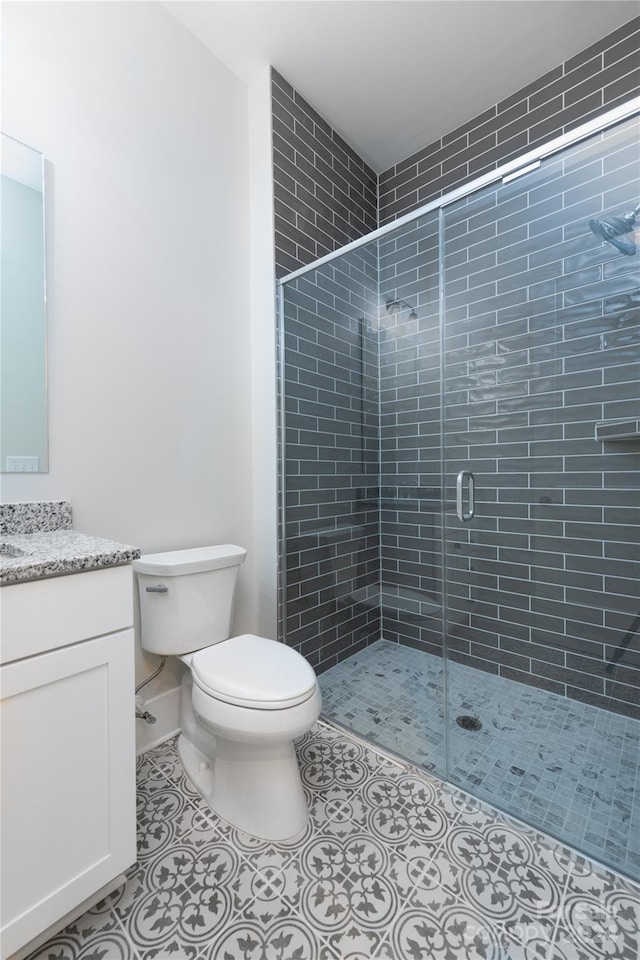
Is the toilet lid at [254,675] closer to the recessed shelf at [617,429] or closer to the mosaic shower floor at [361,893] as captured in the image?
the mosaic shower floor at [361,893]

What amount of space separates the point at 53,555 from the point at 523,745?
1.65 metres

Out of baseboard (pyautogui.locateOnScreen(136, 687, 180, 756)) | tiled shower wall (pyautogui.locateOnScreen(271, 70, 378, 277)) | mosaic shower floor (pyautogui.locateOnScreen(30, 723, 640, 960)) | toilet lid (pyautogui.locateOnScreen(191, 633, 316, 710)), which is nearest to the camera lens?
mosaic shower floor (pyautogui.locateOnScreen(30, 723, 640, 960))

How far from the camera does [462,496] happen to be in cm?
163

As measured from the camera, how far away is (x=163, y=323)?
5.27 ft

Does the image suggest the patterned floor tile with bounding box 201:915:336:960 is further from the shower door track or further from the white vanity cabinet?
the shower door track

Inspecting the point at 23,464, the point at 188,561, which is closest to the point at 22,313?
the point at 23,464

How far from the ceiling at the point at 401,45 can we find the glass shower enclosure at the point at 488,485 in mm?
806

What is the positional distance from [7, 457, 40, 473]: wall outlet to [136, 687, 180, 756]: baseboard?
956mm

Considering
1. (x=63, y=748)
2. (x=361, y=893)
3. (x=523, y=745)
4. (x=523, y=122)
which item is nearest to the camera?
(x=63, y=748)

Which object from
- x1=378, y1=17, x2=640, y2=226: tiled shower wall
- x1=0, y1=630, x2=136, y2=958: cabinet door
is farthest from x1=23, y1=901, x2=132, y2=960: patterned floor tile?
x1=378, y1=17, x2=640, y2=226: tiled shower wall

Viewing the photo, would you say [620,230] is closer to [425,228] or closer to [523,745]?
[425,228]

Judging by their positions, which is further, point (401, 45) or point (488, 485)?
point (401, 45)

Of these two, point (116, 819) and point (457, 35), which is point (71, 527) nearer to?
point (116, 819)

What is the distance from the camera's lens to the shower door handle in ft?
5.32
